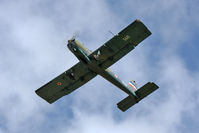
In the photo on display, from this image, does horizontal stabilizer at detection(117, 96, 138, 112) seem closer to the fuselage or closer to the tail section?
the fuselage

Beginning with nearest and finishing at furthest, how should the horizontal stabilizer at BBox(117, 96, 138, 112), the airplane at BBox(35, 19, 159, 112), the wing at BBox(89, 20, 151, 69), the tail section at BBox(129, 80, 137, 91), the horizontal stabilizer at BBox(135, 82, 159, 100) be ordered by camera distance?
the wing at BBox(89, 20, 151, 69), the airplane at BBox(35, 19, 159, 112), the horizontal stabilizer at BBox(135, 82, 159, 100), the horizontal stabilizer at BBox(117, 96, 138, 112), the tail section at BBox(129, 80, 137, 91)

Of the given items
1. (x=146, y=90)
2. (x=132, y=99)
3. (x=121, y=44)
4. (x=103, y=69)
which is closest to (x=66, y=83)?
(x=103, y=69)

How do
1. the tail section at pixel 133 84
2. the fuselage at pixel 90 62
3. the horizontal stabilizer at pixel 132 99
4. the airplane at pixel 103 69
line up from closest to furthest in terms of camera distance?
the airplane at pixel 103 69 → the fuselage at pixel 90 62 → the horizontal stabilizer at pixel 132 99 → the tail section at pixel 133 84

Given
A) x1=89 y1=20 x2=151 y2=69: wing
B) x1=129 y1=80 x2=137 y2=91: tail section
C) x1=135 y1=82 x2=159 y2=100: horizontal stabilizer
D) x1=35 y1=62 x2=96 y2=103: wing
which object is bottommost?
x1=135 y1=82 x2=159 y2=100: horizontal stabilizer

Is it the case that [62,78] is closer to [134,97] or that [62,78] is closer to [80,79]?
[80,79]

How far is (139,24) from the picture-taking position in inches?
1091

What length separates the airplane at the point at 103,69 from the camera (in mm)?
28641

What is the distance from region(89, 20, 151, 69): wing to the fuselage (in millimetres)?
333

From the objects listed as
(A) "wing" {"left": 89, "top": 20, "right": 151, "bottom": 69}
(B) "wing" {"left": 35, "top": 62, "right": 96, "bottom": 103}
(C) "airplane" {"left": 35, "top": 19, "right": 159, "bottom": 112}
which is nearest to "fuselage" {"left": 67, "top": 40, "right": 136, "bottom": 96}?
(C) "airplane" {"left": 35, "top": 19, "right": 159, "bottom": 112}

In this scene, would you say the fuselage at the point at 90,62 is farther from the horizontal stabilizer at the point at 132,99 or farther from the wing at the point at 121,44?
the horizontal stabilizer at the point at 132,99

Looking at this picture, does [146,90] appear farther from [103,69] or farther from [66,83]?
[66,83]

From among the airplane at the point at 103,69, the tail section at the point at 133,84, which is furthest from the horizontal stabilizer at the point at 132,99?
the tail section at the point at 133,84

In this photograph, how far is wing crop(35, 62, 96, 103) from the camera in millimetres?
31413

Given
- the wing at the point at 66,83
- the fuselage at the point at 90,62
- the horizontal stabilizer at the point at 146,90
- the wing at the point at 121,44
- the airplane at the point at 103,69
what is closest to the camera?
the wing at the point at 121,44
